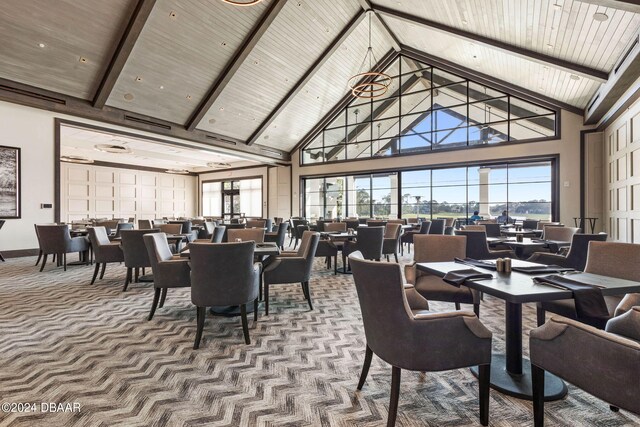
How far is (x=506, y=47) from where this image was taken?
7949 mm

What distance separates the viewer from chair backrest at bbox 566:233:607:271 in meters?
3.99

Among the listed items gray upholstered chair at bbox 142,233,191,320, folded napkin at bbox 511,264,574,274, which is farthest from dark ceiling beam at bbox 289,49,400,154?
folded napkin at bbox 511,264,574,274

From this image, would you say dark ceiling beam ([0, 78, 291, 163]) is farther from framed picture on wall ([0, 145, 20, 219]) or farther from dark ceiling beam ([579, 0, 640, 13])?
dark ceiling beam ([579, 0, 640, 13])

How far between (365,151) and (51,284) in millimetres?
10817

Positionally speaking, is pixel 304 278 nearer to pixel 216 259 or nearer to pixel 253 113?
pixel 216 259

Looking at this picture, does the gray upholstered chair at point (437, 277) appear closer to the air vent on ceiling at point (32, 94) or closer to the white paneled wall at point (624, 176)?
the white paneled wall at point (624, 176)

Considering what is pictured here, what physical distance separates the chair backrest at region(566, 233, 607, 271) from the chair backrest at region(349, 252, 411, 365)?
3330 mm

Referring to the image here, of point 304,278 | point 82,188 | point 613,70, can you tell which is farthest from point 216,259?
point 82,188

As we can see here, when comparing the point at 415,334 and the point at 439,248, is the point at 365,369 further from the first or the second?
the point at 439,248

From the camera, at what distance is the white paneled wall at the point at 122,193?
574 inches

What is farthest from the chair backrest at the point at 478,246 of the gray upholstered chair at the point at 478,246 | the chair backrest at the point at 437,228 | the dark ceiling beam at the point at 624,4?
the chair backrest at the point at 437,228

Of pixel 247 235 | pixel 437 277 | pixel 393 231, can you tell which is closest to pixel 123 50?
pixel 247 235

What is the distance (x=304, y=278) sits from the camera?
404cm

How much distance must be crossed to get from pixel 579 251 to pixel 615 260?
174 centimetres
